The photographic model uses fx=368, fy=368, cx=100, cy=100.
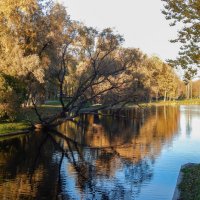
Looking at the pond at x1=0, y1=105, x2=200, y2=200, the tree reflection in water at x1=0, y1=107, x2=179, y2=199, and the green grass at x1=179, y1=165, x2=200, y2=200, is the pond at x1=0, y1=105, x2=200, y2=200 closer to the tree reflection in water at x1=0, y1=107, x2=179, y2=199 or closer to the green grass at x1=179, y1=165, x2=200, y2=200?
the tree reflection in water at x1=0, y1=107, x2=179, y2=199

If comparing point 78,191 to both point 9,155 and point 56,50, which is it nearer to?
point 9,155

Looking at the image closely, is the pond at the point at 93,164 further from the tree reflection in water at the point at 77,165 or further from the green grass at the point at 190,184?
the green grass at the point at 190,184

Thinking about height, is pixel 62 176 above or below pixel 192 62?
below

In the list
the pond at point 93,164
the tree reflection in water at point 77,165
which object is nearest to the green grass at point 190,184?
the pond at point 93,164

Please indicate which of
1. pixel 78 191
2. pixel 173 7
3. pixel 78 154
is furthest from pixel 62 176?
pixel 173 7

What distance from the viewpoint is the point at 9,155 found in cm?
2742

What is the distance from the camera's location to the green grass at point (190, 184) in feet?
48.0

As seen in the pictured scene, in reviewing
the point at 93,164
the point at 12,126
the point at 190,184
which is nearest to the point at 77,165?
the point at 93,164

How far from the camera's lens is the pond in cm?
1792

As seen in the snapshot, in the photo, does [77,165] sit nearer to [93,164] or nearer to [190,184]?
[93,164]

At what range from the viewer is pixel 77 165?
24250 mm

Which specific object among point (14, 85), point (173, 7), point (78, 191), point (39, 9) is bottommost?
point (78, 191)

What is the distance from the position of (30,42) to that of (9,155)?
19.1 metres

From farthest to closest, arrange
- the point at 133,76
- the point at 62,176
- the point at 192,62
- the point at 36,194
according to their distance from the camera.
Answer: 1. the point at 133,76
2. the point at 62,176
3. the point at 192,62
4. the point at 36,194
